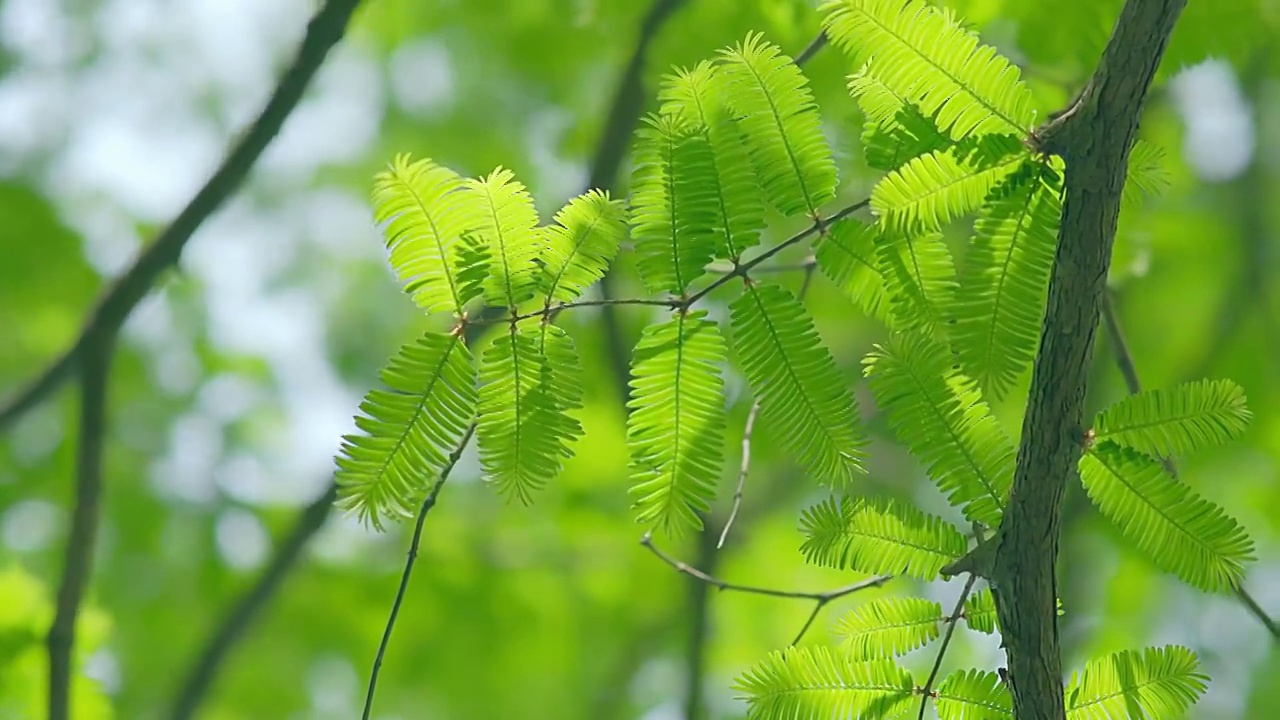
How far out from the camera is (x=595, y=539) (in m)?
3.89

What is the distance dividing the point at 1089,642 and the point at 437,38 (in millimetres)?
3068

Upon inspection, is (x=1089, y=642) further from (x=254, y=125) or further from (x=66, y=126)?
(x=66, y=126)

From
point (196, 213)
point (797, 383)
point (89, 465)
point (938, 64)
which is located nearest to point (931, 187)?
point (938, 64)

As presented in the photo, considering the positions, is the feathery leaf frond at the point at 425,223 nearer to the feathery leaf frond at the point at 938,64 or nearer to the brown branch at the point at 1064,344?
the feathery leaf frond at the point at 938,64

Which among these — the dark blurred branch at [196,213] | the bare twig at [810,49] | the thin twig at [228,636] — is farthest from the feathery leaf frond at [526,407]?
the thin twig at [228,636]

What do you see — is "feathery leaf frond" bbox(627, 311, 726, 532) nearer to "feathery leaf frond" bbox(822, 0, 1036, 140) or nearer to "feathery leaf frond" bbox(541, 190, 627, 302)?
"feathery leaf frond" bbox(541, 190, 627, 302)

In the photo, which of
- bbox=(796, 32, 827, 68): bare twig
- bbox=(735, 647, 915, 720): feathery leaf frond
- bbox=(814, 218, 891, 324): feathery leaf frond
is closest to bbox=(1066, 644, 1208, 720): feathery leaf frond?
bbox=(735, 647, 915, 720): feathery leaf frond

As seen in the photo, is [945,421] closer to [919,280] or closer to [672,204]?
[919,280]

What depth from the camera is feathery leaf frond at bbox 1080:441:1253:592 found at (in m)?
1.01

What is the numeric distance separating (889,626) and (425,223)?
60 cm

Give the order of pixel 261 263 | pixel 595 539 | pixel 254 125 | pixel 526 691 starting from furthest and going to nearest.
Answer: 1. pixel 261 263
2. pixel 526 691
3. pixel 595 539
4. pixel 254 125

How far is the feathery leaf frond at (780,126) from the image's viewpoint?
3.28 feet

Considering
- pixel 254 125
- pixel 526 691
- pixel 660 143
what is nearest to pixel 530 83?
pixel 254 125

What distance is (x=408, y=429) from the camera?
98cm
